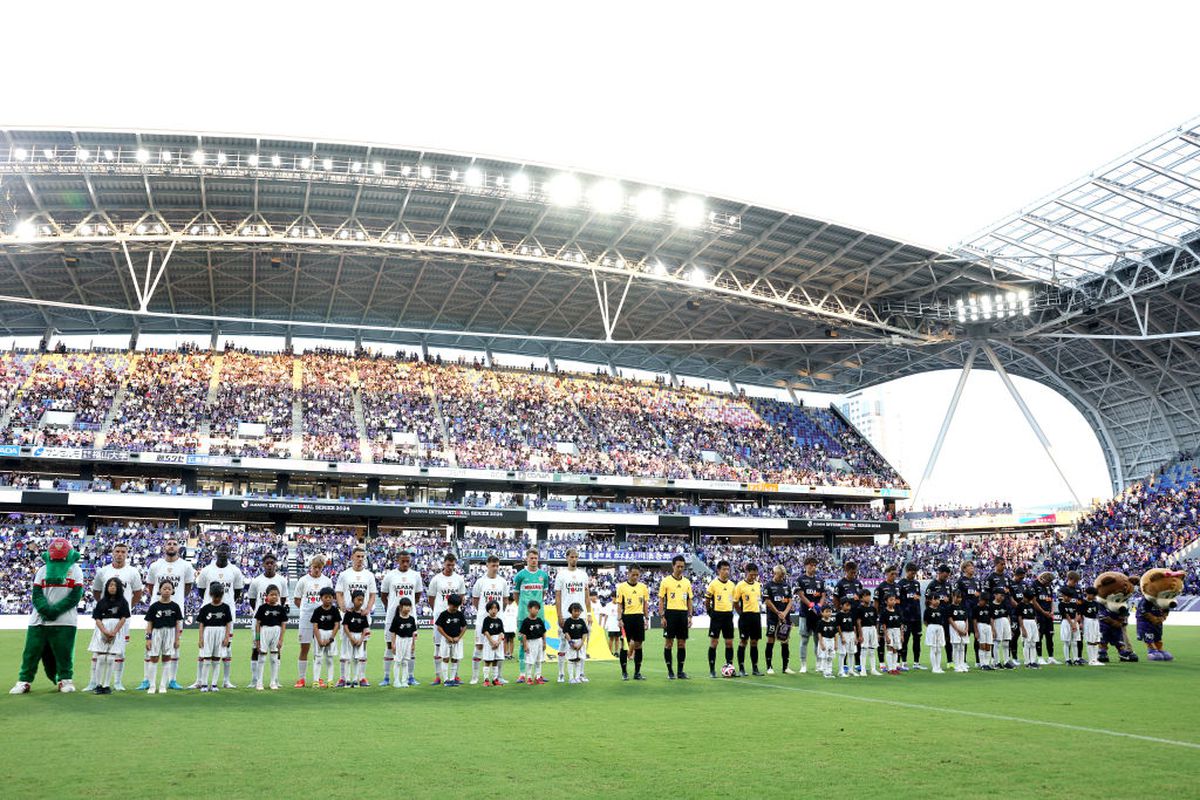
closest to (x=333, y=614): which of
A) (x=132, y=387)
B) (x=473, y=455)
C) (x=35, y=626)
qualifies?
(x=35, y=626)

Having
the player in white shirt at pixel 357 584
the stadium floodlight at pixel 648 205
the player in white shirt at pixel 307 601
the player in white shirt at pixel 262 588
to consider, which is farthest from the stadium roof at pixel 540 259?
the player in white shirt at pixel 307 601

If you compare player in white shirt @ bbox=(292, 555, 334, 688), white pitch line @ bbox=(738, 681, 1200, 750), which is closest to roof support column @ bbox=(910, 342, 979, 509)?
white pitch line @ bbox=(738, 681, 1200, 750)

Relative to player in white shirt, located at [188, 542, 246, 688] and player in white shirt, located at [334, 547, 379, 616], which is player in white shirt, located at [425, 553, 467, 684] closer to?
player in white shirt, located at [334, 547, 379, 616]

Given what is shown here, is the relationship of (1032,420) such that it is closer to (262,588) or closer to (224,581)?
(262,588)

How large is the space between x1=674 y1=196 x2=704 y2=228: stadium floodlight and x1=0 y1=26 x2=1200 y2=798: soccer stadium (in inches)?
8.6

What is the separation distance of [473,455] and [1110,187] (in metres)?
33.2

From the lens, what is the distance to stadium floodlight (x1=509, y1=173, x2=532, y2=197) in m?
37.2

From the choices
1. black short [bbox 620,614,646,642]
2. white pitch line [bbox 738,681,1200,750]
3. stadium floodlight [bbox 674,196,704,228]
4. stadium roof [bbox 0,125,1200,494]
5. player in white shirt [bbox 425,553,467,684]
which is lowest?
white pitch line [bbox 738,681,1200,750]

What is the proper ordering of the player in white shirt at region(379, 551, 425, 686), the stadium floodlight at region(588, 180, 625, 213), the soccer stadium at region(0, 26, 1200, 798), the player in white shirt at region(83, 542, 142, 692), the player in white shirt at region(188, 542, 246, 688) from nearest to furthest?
the soccer stadium at region(0, 26, 1200, 798)
the player in white shirt at region(83, 542, 142, 692)
the player in white shirt at region(188, 542, 246, 688)
the player in white shirt at region(379, 551, 425, 686)
the stadium floodlight at region(588, 180, 625, 213)

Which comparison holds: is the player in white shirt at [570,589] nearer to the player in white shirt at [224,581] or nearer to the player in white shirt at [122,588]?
the player in white shirt at [224,581]

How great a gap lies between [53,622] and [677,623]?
9.11 meters

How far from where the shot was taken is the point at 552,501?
164ft

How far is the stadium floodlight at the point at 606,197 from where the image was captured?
125ft

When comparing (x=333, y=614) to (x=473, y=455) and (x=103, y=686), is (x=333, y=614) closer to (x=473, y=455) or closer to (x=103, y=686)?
(x=103, y=686)
